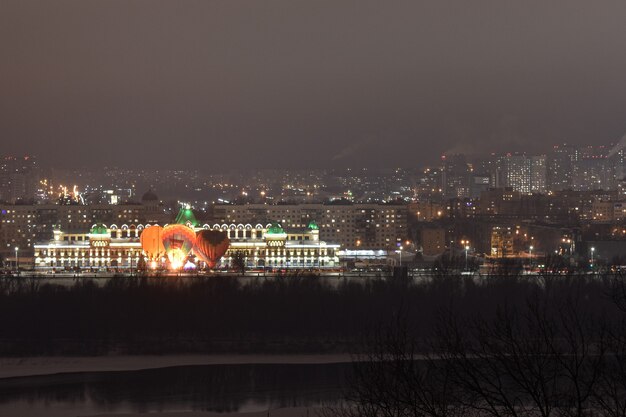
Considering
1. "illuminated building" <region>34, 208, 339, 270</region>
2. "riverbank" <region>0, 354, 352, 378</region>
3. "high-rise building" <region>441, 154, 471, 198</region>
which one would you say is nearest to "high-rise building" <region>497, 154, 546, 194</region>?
Answer: "high-rise building" <region>441, 154, 471, 198</region>

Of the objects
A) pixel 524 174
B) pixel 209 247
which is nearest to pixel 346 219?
pixel 209 247

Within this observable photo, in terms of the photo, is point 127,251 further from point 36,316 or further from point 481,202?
point 481,202

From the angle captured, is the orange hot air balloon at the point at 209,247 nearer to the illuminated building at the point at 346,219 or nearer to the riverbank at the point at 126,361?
the illuminated building at the point at 346,219

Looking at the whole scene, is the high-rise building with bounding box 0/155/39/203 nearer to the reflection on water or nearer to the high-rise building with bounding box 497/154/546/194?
the high-rise building with bounding box 497/154/546/194

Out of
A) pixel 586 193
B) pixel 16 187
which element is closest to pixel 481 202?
pixel 586 193

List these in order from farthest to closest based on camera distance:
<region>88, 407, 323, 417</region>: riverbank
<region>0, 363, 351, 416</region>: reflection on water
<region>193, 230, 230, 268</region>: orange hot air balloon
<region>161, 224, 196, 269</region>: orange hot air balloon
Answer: <region>193, 230, 230, 268</region>: orange hot air balloon → <region>161, 224, 196, 269</region>: orange hot air balloon → <region>0, 363, 351, 416</region>: reflection on water → <region>88, 407, 323, 417</region>: riverbank

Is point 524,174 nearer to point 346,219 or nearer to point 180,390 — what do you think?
point 346,219

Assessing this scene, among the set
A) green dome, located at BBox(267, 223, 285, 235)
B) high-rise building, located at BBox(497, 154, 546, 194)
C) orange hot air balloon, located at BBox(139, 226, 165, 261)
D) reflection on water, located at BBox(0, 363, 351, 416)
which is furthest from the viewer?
high-rise building, located at BBox(497, 154, 546, 194)
